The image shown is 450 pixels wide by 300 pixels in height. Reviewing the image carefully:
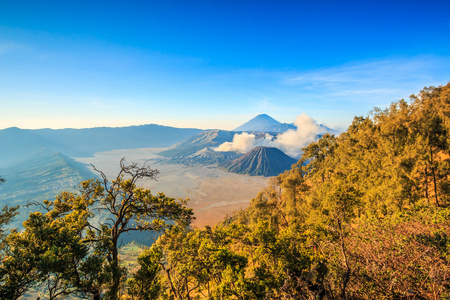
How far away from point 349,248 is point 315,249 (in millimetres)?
3536

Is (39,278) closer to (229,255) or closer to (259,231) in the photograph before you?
(229,255)

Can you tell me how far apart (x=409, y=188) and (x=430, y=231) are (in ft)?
35.8

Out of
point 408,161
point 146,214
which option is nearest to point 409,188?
point 408,161

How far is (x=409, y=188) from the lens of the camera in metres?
19.5

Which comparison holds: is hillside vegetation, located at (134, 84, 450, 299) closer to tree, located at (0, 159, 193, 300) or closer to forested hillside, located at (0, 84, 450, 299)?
forested hillside, located at (0, 84, 450, 299)

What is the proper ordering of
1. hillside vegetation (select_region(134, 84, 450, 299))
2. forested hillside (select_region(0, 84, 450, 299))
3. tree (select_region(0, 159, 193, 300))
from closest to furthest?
tree (select_region(0, 159, 193, 300)), forested hillside (select_region(0, 84, 450, 299)), hillside vegetation (select_region(134, 84, 450, 299))

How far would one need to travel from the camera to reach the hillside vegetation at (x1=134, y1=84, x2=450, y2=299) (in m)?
9.19

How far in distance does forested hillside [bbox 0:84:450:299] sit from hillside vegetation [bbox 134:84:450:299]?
0.08 metres

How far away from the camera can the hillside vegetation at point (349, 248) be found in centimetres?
919

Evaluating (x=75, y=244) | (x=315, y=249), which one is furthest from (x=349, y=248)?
(x=75, y=244)

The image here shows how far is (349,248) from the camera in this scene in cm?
1304

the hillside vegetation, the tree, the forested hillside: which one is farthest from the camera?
the hillside vegetation

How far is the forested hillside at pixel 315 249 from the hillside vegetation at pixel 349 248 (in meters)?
0.08

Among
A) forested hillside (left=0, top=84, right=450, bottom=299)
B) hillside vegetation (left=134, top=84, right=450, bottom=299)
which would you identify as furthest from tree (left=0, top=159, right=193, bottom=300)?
hillside vegetation (left=134, top=84, right=450, bottom=299)
